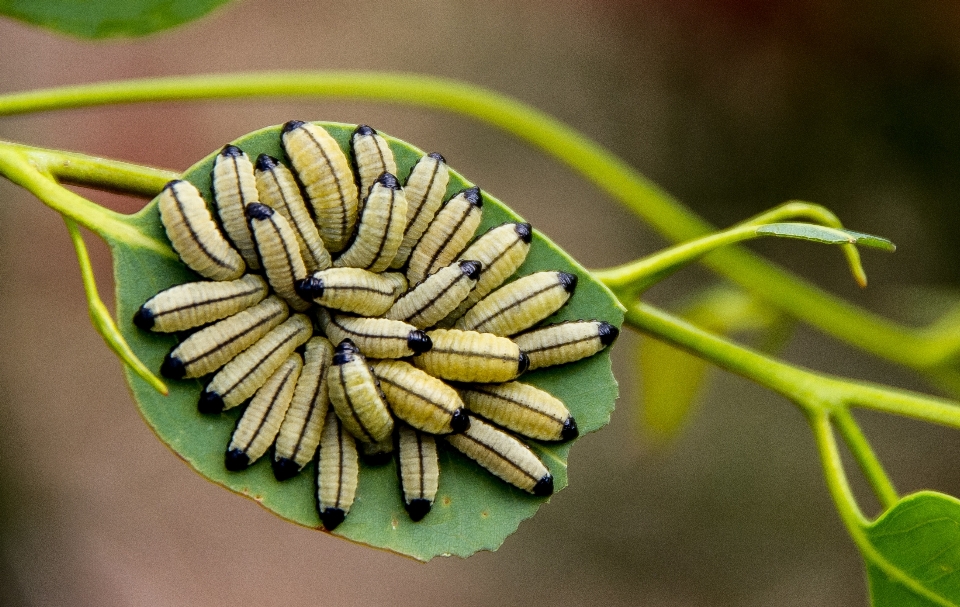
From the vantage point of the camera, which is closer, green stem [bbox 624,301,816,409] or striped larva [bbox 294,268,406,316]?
striped larva [bbox 294,268,406,316]

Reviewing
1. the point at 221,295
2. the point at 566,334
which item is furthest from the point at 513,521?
the point at 221,295

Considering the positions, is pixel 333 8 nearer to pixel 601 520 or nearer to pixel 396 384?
pixel 601 520

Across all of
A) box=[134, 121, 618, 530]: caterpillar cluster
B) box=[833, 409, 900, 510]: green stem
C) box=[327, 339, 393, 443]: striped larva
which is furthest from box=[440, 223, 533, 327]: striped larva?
box=[833, 409, 900, 510]: green stem

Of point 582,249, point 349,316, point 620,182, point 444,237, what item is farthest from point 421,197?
point 582,249

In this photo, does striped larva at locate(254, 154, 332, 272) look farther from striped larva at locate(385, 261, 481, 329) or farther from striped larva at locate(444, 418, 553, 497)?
striped larva at locate(444, 418, 553, 497)

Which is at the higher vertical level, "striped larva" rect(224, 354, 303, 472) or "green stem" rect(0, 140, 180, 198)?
"green stem" rect(0, 140, 180, 198)

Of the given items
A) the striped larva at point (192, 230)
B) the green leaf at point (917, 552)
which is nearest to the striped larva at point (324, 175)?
the striped larva at point (192, 230)

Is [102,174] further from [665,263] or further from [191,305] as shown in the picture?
[665,263]

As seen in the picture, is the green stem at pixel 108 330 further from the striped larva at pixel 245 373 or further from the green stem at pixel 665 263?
the green stem at pixel 665 263

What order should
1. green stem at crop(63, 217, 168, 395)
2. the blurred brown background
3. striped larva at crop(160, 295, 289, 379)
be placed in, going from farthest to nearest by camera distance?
the blurred brown background, striped larva at crop(160, 295, 289, 379), green stem at crop(63, 217, 168, 395)
